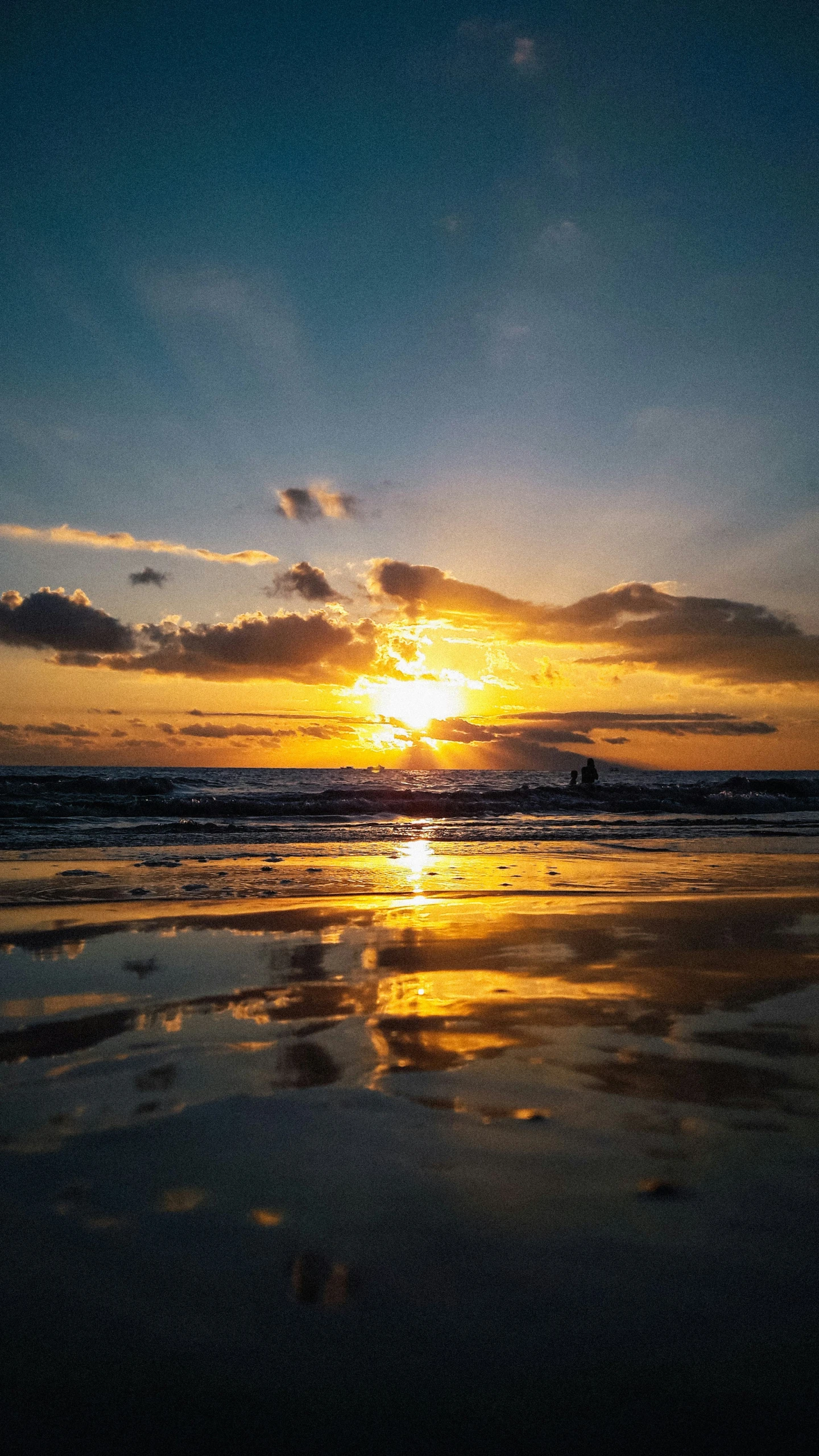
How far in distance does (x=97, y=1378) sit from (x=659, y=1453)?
102 cm

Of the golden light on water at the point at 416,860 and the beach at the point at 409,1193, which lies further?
the golden light on water at the point at 416,860

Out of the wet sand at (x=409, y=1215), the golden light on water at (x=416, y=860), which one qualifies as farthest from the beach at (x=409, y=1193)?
the golden light on water at (x=416, y=860)

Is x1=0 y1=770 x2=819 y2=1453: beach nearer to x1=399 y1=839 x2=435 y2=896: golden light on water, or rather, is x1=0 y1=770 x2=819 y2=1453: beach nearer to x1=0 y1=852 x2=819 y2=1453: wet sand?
x1=0 y1=852 x2=819 y2=1453: wet sand

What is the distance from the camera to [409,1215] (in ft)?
6.36

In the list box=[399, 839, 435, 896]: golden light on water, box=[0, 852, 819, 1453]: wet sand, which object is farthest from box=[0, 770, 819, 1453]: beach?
box=[399, 839, 435, 896]: golden light on water

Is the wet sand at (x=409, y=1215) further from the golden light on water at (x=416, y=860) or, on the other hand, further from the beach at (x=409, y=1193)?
the golden light on water at (x=416, y=860)

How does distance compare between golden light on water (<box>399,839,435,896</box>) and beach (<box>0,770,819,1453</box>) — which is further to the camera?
golden light on water (<box>399,839,435,896</box>)

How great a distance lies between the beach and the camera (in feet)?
4.56

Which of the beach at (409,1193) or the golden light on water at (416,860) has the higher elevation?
the beach at (409,1193)

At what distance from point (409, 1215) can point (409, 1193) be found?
0.35 feet

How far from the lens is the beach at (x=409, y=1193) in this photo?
1390 mm

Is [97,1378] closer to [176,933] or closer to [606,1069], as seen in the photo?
[606,1069]

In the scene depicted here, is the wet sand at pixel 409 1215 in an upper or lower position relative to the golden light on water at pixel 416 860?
upper

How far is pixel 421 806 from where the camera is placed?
24.4 metres
